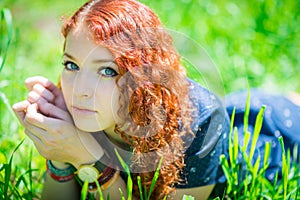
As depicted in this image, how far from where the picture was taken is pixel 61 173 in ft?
5.18

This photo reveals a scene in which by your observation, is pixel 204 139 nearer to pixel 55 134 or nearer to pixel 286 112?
pixel 55 134

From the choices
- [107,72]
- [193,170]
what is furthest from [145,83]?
[193,170]

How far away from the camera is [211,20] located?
3.13 metres

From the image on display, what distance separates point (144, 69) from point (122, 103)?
0.09 meters

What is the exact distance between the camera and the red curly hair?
134cm

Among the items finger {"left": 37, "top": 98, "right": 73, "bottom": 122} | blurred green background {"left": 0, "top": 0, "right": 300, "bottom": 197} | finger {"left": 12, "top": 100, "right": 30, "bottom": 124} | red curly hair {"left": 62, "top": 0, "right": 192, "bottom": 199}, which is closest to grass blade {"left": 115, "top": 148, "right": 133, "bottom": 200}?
red curly hair {"left": 62, "top": 0, "right": 192, "bottom": 199}

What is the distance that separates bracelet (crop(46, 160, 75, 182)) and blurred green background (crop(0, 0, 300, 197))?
2.48ft

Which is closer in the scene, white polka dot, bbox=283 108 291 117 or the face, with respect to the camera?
the face

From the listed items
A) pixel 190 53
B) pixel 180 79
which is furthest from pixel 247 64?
pixel 180 79

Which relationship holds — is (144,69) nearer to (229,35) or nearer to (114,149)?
(114,149)

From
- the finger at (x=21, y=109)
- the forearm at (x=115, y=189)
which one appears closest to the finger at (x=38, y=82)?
the finger at (x=21, y=109)

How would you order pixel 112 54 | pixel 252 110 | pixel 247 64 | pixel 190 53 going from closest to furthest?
pixel 112 54 → pixel 252 110 → pixel 190 53 → pixel 247 64

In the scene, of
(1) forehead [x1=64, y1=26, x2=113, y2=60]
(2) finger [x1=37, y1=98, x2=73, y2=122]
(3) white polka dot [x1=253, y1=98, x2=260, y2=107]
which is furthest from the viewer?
(3) white polka dot [x1=253, y1=98, x2=260, y2=107]

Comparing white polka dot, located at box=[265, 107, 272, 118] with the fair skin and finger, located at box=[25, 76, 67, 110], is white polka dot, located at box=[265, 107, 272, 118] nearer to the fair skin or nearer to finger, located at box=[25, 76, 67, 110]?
the fair skin
